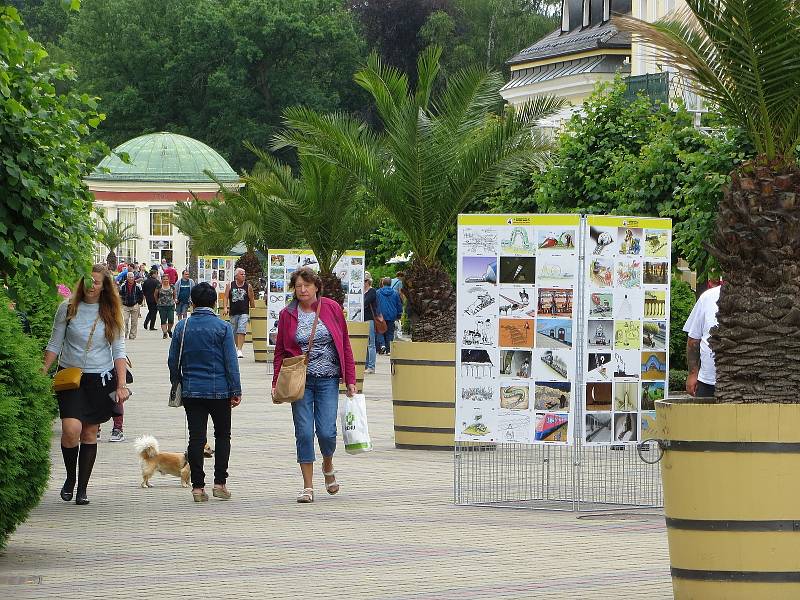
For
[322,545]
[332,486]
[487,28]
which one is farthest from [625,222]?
[487,28]

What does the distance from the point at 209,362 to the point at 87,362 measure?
87cm

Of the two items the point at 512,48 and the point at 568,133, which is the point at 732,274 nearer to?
the point at 568,133

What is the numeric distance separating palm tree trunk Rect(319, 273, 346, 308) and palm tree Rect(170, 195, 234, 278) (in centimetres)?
2654

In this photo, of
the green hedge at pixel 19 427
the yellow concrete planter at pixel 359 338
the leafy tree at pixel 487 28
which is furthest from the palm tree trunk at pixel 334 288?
the leafy tree at pixel 487 28

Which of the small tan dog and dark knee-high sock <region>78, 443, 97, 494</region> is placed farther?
the small tan dog

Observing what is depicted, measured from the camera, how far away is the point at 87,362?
11.5 meters

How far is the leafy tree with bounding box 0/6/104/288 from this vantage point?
1032 centimetres

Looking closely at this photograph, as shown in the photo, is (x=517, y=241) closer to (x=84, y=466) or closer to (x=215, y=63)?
(x=84, y=466)

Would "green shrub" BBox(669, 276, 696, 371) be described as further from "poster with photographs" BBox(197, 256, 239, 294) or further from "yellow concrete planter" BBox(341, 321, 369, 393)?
"poster with photographs" BBox(197, 256, 239, 294)

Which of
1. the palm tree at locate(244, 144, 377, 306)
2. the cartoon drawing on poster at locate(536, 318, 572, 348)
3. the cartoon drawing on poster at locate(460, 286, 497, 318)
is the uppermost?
the palm tree at locate(244, 144, 377, 306)

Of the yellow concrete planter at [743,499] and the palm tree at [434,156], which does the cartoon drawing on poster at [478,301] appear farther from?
the palm tree at [434,156]

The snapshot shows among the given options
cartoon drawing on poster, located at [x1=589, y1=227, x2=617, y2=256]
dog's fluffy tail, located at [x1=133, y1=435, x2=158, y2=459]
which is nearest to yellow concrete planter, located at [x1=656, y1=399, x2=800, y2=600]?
cartoon drawing on poster, located at [x1=589, y1=227, x2=617, y2=256]

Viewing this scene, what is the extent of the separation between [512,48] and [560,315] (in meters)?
69.0

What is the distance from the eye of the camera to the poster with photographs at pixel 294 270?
1020 inches
